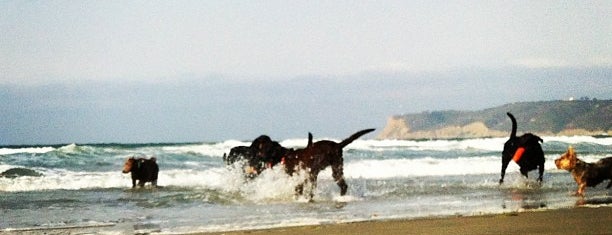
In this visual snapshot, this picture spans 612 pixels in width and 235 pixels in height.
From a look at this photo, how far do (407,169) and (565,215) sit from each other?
15742mm

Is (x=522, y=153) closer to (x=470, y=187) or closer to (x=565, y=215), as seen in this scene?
(x=470, y=187)

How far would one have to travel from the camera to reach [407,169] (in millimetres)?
24766

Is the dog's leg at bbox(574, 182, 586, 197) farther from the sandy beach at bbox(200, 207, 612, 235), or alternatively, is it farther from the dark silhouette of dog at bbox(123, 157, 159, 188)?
the dark silhouette of dog at bbox(123, 157, 159, 188)

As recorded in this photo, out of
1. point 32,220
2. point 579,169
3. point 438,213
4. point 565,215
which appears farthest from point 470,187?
point 32,220

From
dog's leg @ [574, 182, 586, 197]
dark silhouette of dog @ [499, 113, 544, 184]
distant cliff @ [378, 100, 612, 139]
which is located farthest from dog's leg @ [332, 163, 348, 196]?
distant cliff @ [378, 100, 612, 139]

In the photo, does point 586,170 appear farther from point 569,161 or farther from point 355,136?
point 355,136

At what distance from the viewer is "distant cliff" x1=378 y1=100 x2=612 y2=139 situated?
228 ft

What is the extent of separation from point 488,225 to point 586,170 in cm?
548

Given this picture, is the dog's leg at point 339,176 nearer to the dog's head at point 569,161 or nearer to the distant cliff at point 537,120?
the dog's head at point 569,161

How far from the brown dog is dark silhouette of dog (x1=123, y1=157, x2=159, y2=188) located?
27.5 feet

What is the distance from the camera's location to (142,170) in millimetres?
17844

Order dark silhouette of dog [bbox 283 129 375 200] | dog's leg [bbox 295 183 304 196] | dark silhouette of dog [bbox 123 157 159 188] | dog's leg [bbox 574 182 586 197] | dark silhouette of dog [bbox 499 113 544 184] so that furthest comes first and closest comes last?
dark silhouette of dog [bbox 123 157 159 188] → dark silhouette of dog [bbox 499 113 544 184] → dark silhouette of dog [bbox 283 129 375 200] → dog's leg [bbox 295 183 304 196] → dog's leg [bbox 574 182 586 197]

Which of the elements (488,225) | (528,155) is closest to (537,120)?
(528,155)

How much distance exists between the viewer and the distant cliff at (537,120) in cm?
6962
